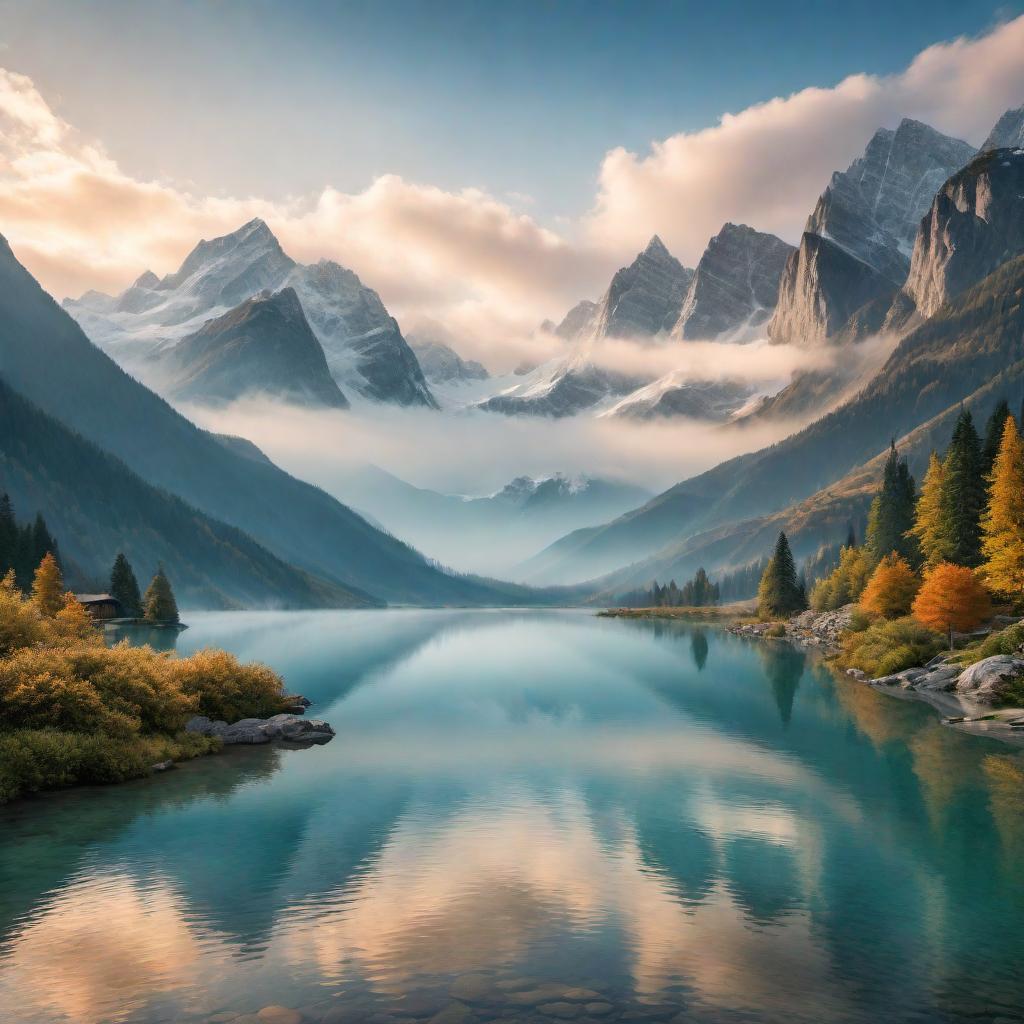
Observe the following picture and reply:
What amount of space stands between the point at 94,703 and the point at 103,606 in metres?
125

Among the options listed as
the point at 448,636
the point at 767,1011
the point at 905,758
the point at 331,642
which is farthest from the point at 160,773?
the point at 448,636

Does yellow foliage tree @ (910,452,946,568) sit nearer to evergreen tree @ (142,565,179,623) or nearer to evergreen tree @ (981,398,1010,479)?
evergreen tree @ (981,398,1010,479)

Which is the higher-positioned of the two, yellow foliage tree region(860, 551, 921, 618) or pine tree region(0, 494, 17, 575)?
pine tree region(0, 494, 17, 575)

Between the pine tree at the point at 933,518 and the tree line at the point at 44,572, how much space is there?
10225cm

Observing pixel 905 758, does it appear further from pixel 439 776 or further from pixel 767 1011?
pixel 767 1011

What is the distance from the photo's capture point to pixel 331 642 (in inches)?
5251

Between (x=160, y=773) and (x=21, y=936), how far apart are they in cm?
1827

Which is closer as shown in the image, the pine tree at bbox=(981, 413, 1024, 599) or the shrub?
the shrub

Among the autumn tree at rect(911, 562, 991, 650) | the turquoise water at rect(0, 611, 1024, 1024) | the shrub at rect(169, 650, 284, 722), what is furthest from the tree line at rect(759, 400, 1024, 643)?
the shrub at rect(169, 650, 284, 722)

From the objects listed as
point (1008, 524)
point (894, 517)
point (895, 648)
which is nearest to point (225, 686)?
point (895, 648)

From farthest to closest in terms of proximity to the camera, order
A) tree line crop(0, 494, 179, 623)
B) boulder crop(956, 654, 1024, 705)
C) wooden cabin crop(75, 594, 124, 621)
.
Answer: wooden cabin crop(75, 594, 124, 621), tree line crop(0, 494, 179, 623), boulder crop(956, 654, 1024, 705)

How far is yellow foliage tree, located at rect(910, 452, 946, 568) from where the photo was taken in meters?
95.6

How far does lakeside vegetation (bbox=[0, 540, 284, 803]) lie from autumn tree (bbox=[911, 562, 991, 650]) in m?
60.1

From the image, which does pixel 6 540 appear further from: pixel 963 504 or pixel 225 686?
pixel 963 504
